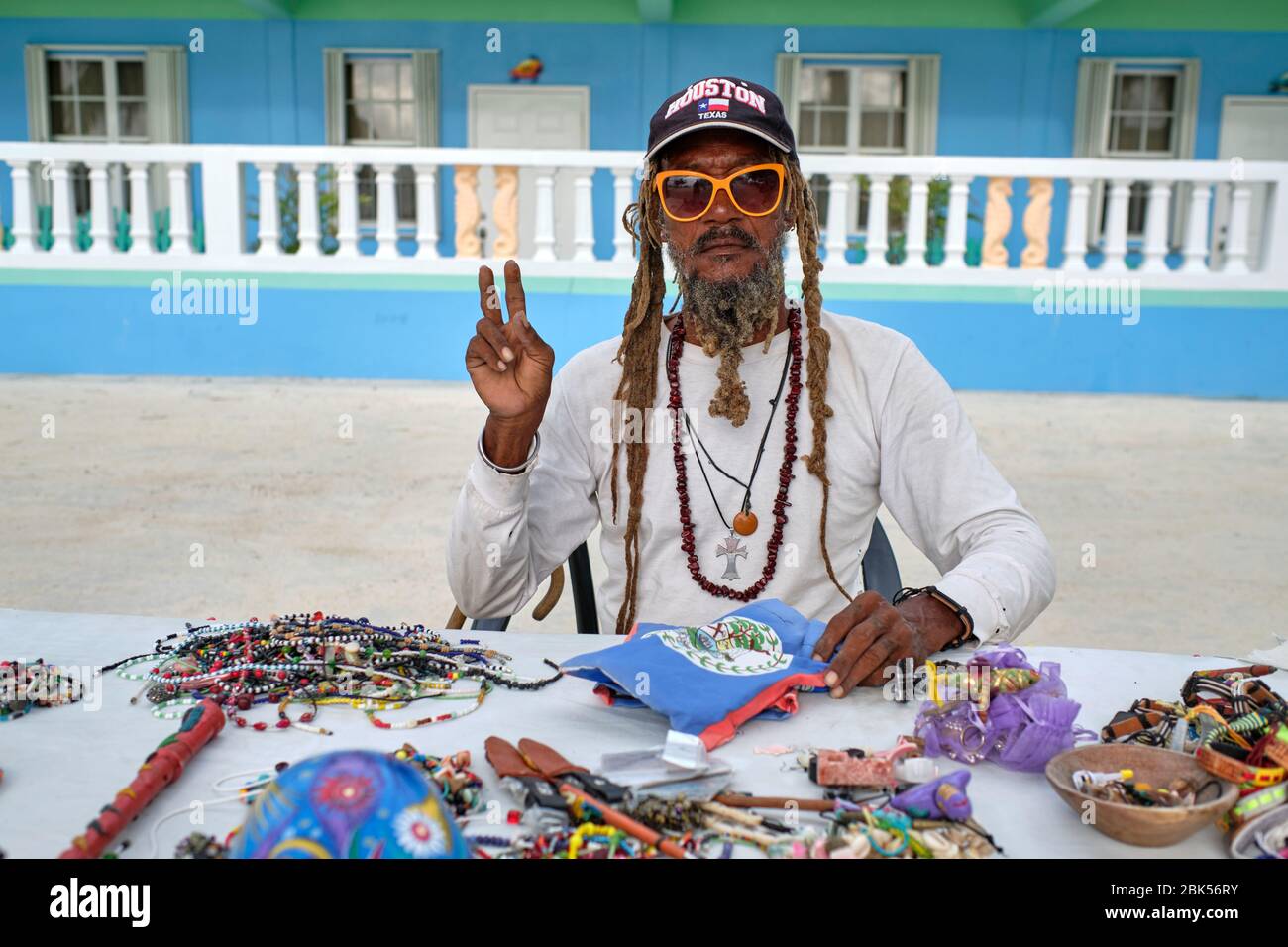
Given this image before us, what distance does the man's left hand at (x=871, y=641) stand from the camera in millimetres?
1731

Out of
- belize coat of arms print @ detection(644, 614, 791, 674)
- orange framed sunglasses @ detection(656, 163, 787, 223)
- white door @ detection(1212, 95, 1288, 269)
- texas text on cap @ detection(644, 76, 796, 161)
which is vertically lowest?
belize coat of arms print @ detection(644, 614, 791, 674)

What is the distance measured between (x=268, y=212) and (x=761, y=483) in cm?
875

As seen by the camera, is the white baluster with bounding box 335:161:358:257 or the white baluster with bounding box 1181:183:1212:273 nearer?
the white baluster with bounding box 335:161:358:257

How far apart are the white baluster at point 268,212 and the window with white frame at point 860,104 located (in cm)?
566

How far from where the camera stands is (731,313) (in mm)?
2531

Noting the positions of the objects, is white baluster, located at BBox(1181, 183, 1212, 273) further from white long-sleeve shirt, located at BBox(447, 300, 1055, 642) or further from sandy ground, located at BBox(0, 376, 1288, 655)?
white long-sleeve shirt, located at BBox(447, 300, 1055, 642)

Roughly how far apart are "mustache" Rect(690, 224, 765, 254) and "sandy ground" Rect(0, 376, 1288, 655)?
2.65 metres

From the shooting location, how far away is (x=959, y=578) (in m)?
1.97

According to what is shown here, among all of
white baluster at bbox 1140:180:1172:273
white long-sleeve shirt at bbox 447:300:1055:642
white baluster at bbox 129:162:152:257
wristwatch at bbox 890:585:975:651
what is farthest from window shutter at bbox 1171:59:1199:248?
wristwatch at bbox 890:585:975:651

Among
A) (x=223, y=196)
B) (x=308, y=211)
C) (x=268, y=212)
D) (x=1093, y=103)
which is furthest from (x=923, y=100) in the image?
(x=223, y=196)

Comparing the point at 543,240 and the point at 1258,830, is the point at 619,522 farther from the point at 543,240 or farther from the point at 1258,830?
the point at 543,240

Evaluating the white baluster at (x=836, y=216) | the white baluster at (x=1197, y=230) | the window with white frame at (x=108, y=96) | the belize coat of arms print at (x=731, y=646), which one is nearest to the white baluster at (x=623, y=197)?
the white baluster at (x=836, y=216)

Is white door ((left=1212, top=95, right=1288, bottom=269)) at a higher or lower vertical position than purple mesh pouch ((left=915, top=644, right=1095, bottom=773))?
higher

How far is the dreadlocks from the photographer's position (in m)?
2.49
